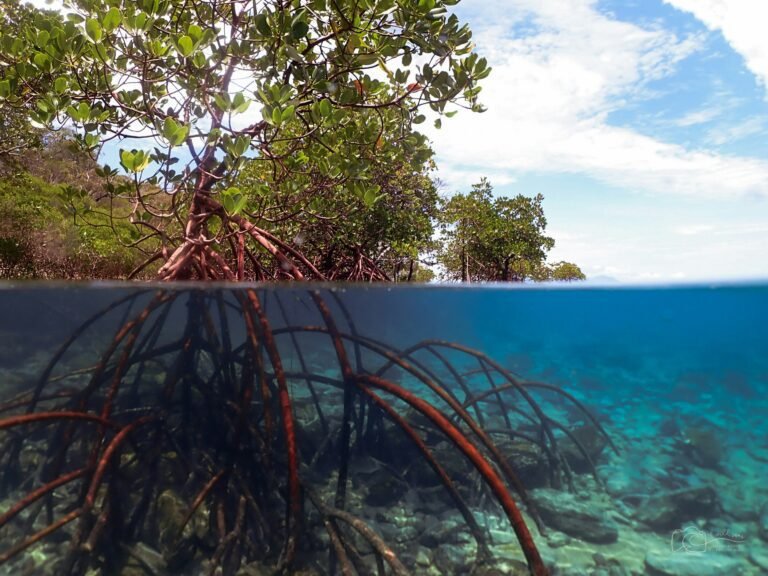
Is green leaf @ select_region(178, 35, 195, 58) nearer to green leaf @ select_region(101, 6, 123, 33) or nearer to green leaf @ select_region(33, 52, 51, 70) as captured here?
green leaf @ select_region(101, 6, 123, 33)

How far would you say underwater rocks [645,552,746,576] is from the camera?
155 inches

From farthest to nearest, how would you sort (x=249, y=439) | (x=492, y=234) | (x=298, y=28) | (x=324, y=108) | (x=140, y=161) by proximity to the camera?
(x=492, y=234) < (x=249, y=439) < (x=324, y=108) < (x=298, y=28) < (x=140, y=161)

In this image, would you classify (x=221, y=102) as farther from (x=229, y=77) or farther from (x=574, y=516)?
(x=574, y=516)

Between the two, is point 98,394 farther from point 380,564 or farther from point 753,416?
point 753,416

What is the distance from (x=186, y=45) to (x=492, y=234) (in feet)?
61.6

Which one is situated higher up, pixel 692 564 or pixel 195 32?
pixel 195 32

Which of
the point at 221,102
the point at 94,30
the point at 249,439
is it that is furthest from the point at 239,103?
the point at 249,439

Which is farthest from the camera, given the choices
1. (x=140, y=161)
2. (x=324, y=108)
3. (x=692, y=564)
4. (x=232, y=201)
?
(x=324, y=108)

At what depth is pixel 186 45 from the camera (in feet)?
13.4

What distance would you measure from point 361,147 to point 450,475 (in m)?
4.59

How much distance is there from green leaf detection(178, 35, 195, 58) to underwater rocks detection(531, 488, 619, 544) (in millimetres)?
4680

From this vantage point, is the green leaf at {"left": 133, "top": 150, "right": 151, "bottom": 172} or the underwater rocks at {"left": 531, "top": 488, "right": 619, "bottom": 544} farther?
the green leaf at {"left": 133, "top": 150, "right": 151, "bottom": 172}

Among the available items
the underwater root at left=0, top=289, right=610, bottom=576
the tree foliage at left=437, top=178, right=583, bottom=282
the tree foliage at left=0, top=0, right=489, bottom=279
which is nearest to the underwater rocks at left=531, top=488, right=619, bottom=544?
the underwater root at left=0, top=289, right=610, bottom=576

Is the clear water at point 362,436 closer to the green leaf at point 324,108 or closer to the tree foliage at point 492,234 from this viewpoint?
the green leaf at point 324,108
